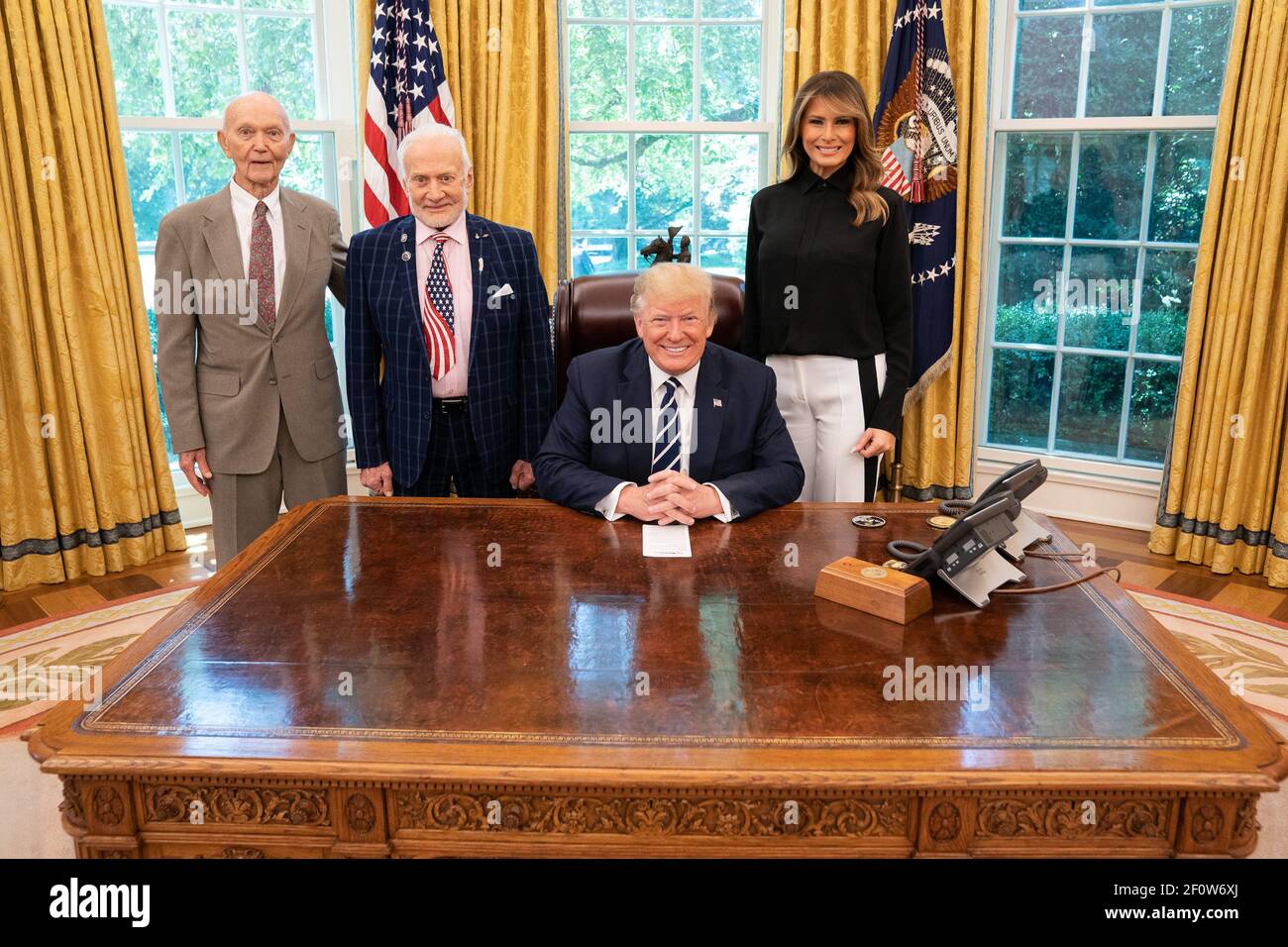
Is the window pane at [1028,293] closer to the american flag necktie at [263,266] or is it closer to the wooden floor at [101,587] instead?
the american flag necktie at [263,266]

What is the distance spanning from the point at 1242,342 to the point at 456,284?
3009 mm

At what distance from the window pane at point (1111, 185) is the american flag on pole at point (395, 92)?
2.66 m

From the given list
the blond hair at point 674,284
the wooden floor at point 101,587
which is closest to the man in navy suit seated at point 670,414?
the blond hair at point 674,284

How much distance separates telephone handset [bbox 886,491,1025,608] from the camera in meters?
1.90

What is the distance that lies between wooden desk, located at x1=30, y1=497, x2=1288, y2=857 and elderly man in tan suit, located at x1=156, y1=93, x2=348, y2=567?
3.99ft

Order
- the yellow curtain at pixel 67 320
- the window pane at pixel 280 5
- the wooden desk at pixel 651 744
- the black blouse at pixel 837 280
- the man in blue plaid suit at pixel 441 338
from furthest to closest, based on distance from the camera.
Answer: the window pane at pixel 280 5, the yellow curtain at pixel 67 320, the black blouse at pixel 837 280, the man in blue plaid suit at pixel 441 338, the wooden desk at pixel 651 744

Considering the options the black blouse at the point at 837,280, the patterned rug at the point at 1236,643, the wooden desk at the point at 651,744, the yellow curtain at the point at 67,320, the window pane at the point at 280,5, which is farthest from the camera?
the window pane at the point at 280,5

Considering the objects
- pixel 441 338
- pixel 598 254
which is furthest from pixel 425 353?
pixel 598 254

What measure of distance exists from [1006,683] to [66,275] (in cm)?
362

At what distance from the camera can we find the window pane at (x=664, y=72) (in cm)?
470

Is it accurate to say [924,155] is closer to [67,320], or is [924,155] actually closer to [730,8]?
[730,8]

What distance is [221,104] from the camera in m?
4.44

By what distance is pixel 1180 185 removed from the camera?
4.37m

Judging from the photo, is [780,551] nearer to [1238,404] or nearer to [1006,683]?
[1006,683]
